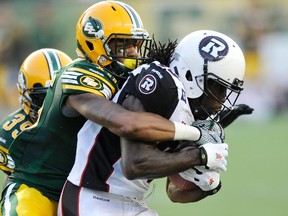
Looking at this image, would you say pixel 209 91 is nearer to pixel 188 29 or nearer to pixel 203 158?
pixel 203 158

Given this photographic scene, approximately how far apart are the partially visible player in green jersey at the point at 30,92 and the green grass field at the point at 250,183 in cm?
A: 314

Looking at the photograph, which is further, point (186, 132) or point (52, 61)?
point (52, 61)

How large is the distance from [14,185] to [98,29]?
1.12 meters

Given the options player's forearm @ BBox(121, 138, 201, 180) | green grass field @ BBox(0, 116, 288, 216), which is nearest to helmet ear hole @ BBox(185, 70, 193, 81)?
player's forearm @ BBox(121, 138, 201, 180)

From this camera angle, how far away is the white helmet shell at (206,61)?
4.33 metres

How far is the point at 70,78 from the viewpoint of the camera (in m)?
4.36

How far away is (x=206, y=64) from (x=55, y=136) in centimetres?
100

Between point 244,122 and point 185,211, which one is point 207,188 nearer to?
point 185,211

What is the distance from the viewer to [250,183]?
10125 millimetres

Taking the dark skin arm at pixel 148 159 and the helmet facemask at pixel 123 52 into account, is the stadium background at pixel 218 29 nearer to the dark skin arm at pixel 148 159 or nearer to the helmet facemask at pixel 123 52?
the helmet facemask at pixel 123 52

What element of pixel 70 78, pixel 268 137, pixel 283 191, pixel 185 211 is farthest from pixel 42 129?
pixel 268 137

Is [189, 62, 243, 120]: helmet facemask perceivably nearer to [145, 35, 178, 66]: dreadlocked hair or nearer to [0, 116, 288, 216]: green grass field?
[145, 35, 178, 66]: dreadlocked hair

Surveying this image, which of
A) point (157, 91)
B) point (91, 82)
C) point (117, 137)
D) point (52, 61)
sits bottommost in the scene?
point (52, 61)

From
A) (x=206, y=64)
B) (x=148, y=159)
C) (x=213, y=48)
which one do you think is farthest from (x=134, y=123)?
(x=213, y=48)
